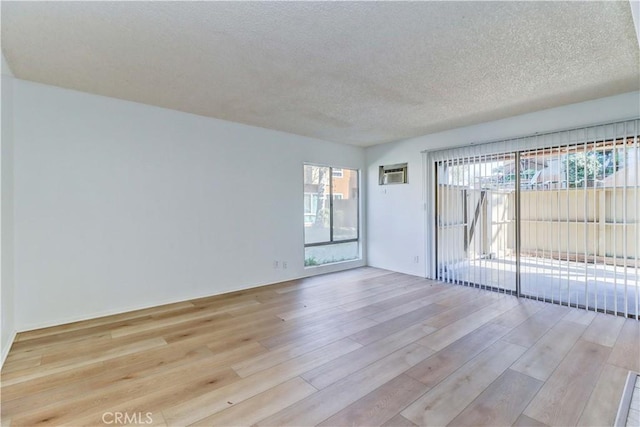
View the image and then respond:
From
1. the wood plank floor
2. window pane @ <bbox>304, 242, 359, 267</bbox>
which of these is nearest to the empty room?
the wood plank floor

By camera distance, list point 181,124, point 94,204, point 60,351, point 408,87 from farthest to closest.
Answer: point 181,124 → point 94,204 → point 408,87 → point 60,351

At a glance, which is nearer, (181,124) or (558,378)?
(558,378)

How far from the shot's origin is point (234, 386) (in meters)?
2.04

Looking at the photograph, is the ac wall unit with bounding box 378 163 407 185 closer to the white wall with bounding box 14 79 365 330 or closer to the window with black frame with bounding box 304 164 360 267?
the window with black frame with bounding box 304 164 360 267

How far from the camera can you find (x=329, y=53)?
7.82 ft

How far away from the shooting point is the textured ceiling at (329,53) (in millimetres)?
1906

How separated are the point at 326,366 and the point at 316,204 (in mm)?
3401

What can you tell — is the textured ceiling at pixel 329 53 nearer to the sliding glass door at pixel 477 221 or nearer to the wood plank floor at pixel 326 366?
the sliding glass door at pixel 477 221

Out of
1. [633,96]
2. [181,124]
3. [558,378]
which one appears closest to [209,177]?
[181,124]

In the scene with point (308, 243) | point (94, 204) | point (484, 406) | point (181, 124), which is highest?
point (181, 124)

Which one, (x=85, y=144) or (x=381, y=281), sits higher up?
(x=85, y=144)

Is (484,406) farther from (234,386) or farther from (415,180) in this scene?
(415,180)

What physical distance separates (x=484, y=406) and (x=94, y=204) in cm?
406

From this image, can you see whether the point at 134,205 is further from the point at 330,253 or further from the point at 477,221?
the point at 477,221
